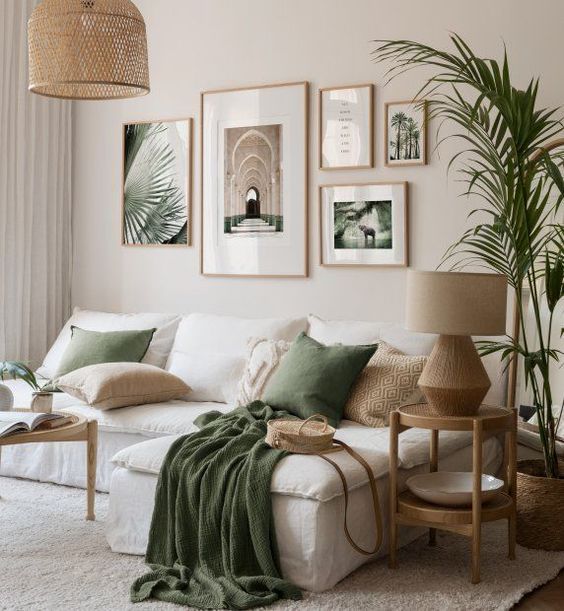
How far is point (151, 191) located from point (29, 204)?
2.39ft

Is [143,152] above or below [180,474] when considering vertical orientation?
above

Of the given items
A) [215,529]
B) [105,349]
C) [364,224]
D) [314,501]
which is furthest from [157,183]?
[314,501]

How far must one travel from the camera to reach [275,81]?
203 inches

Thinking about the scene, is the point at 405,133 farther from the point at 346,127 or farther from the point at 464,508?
the point at 464,508

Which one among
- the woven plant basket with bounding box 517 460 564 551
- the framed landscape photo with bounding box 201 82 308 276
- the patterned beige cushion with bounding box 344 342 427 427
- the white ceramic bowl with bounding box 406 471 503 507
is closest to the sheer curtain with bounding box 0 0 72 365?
the framed landscape photo with bounding box 201 82 308 276

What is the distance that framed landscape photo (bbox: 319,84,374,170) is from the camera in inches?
192

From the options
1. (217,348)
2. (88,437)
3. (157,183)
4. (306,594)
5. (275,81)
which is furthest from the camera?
(157,183)

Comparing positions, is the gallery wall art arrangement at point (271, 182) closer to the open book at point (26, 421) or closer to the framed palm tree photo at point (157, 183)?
the framed palm tree photo at point (157, 183)

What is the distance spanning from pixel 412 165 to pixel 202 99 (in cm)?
136

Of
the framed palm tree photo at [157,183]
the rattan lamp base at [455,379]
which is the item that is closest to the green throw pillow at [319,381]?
the rattan lamp base at [455,379]

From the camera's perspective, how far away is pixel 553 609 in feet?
10.1

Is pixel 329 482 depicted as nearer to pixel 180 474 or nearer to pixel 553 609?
pixel 180 474

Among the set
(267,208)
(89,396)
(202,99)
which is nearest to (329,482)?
(89,396)

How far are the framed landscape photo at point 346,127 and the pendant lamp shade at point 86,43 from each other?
142cm
